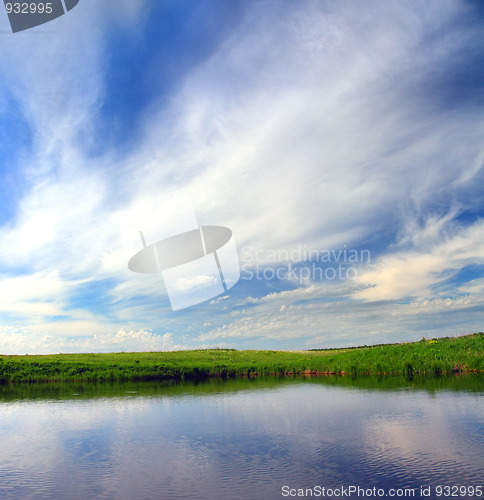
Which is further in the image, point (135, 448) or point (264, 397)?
point (264, 397)

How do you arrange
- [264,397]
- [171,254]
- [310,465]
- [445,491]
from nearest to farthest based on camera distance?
[445,491] → [310,465] → [264,397] → [171,254]

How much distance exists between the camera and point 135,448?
→ 14.5m

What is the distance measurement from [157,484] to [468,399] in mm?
17418

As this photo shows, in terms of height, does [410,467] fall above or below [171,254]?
below

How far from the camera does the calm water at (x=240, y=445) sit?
10492 mm

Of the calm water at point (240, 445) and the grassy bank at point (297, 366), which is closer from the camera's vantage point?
the calm water at point (240, 445)

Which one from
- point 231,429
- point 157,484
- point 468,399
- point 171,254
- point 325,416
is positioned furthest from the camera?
point 171,254

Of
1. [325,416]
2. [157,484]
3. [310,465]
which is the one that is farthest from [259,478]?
[325,416]

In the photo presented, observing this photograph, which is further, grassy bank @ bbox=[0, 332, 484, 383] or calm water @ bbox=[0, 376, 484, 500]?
grassy bank @ bbox=[0, 332, 484, 383]

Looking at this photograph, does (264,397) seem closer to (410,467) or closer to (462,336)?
(410,467)

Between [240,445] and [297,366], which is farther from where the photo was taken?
[297,366]

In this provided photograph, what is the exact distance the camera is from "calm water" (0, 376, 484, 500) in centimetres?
1049

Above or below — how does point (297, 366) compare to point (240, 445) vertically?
below

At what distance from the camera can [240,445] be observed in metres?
14.4
